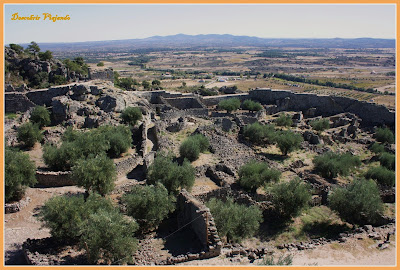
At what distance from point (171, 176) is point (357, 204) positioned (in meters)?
10.3

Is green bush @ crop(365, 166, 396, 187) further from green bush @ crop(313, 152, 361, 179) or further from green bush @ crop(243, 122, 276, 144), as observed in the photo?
green bush @ crop(243, 122, 276, 144)

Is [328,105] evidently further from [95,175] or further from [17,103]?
[17,103]

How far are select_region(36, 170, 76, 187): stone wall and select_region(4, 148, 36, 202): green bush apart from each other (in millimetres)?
1421

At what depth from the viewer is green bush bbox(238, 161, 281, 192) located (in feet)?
72.9

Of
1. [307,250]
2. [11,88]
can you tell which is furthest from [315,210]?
[11,88]

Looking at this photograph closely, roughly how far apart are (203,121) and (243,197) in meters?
19.1

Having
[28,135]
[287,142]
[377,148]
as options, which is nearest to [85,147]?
[28,135]

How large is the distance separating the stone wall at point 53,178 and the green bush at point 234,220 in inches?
354

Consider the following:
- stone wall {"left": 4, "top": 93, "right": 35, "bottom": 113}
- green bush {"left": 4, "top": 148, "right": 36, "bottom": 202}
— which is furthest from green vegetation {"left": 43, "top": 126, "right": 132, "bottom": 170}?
stone wall {"left": 4, "top": 93, "right": 35, "bottom": 113}

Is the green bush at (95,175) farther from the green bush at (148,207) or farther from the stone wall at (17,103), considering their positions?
the stone wall at (17,103)

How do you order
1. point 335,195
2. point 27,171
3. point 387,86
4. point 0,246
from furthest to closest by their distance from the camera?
point 387,86
point 335,195
point 27,171
point 0,246

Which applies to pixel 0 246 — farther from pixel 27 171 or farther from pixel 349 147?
pixel 349 147

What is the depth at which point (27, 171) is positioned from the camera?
17953mm

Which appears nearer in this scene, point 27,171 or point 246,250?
point 246,250
